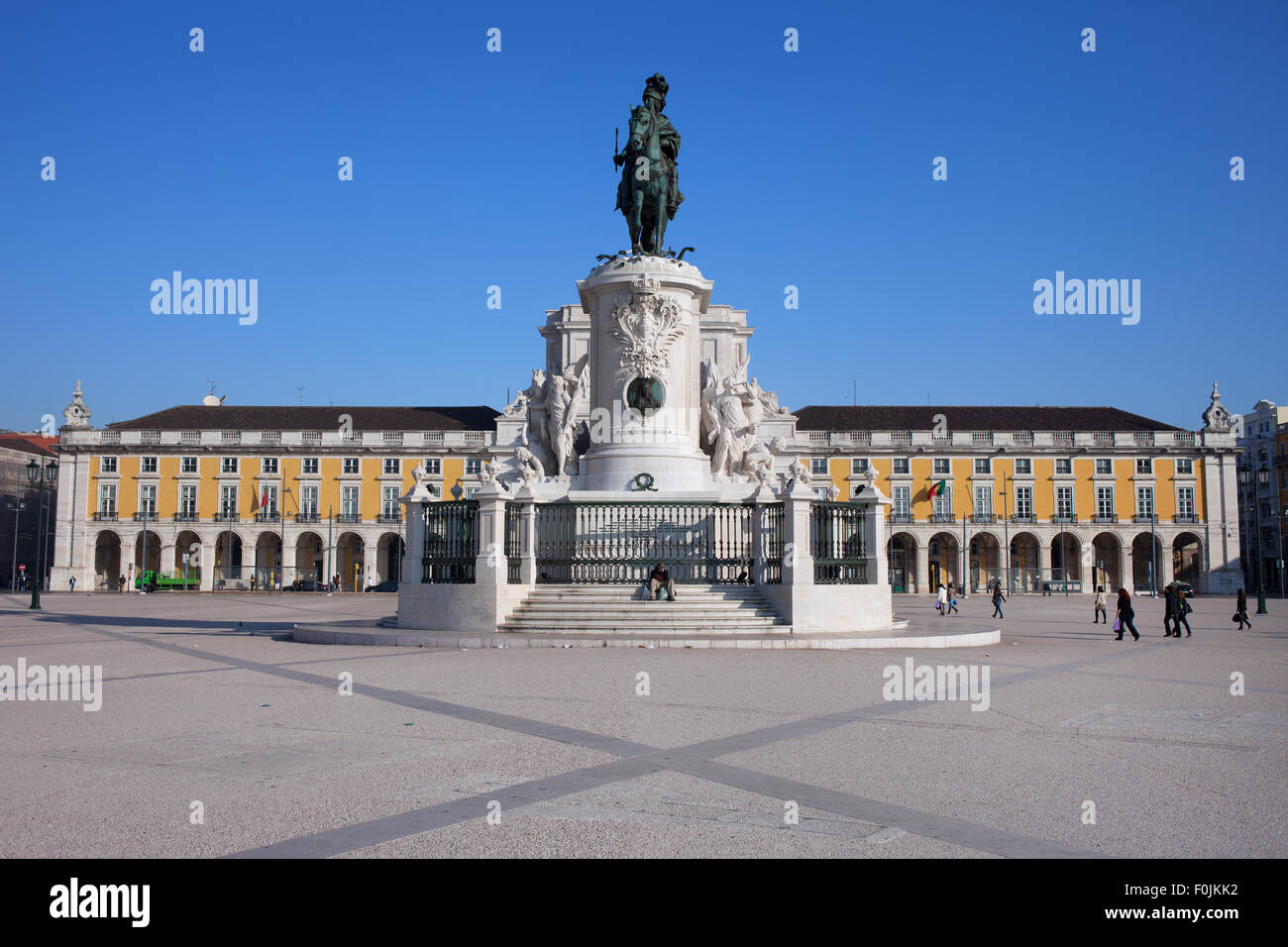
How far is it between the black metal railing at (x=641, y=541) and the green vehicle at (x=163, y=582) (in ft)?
189

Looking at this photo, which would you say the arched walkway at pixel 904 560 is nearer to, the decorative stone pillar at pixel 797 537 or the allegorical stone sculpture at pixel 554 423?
→ the allegorical stone sculpture at pixel 554 423

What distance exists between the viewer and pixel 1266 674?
1365cm

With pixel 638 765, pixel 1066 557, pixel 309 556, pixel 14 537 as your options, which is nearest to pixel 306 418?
pixel 309 556

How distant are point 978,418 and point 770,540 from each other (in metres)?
66.5

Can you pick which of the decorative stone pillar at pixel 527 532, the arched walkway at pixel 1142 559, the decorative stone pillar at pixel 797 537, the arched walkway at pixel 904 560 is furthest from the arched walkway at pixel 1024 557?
the decorative stone pillar at pixel 527 532

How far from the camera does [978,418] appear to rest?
80625 mm

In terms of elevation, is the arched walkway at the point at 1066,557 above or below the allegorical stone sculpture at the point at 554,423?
below

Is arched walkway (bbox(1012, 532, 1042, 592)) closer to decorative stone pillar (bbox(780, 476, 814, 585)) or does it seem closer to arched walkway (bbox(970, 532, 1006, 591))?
arched walkway (bbox(970, 532, 1006, 591))

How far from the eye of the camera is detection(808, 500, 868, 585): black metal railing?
18.1 m

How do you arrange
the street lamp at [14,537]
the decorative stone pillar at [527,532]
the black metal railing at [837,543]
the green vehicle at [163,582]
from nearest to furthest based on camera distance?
the black metal railing at [837,543] → the decorative stone pillar at [527,532] → the green vehicle at [163,582] → the street lamp at [14,537]

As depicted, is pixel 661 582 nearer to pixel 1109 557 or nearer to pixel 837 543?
pixel 837 543

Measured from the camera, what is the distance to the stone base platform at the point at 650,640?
629 inches

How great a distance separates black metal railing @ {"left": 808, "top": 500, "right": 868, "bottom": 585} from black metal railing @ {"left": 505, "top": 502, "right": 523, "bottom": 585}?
16.3 ft
